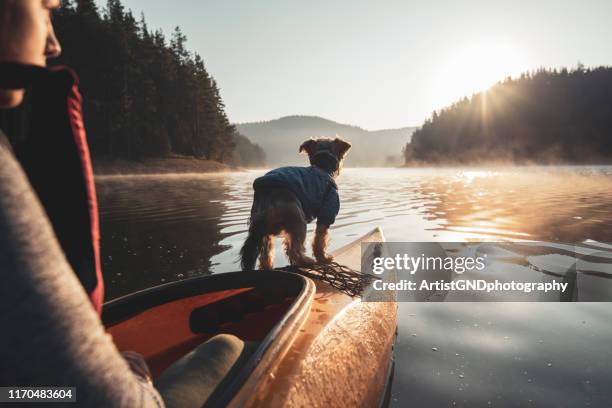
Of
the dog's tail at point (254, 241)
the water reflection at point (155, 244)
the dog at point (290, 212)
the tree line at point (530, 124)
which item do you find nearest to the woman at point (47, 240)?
the dog's tail at point (254, 241)

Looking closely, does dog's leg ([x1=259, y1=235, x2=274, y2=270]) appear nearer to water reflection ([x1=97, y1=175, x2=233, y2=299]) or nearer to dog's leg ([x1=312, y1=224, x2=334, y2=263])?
dog's leg ([x1=312, y1=224, x2=334, y2=263])

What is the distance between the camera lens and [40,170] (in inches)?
29.0

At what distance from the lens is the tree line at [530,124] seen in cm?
9294

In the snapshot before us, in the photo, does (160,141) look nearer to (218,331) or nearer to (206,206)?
(206,206)

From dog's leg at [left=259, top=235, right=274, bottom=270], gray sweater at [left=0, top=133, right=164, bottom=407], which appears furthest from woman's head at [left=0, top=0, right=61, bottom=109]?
dog's leg at [left=259, top=235, right=274, bottom=270]

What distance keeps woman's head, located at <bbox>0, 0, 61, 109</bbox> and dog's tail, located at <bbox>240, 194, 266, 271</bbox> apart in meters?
3.41

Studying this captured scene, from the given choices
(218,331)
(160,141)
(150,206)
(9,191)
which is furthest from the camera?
(160,141)

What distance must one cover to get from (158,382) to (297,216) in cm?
311

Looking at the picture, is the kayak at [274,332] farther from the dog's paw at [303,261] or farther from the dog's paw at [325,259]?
the dog's paw at [325,259]

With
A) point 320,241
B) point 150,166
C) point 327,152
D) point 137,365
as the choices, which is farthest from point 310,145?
point 150,166

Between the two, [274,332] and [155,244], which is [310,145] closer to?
[155,244]

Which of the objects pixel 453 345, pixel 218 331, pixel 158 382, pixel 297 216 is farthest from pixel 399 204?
pixel 158 382

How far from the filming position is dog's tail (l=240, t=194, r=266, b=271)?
13.2 ft

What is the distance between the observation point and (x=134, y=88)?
44.2 m
